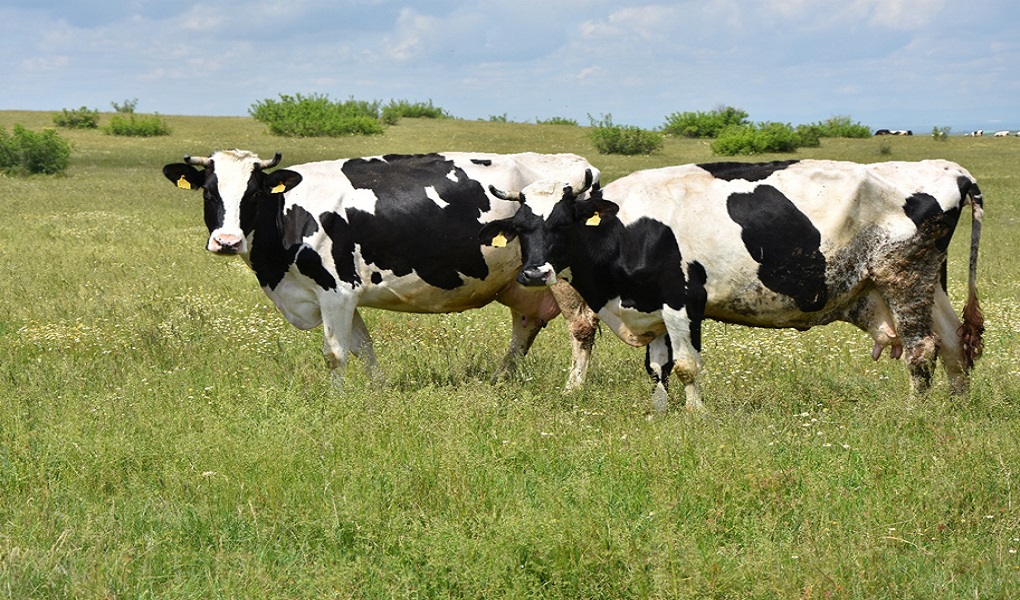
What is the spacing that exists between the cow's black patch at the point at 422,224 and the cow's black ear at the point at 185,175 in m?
1.34

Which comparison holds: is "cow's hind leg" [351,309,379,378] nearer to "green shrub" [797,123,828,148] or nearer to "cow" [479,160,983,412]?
"cow" [479,160,983,412]

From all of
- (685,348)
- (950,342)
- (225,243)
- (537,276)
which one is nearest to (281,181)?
(225,243)

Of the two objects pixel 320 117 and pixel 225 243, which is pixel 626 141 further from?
pixel 225 243

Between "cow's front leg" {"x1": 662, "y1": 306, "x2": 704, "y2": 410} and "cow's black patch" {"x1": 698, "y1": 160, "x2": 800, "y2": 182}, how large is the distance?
4.10 feet

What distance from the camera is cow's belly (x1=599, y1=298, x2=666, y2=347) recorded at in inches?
337

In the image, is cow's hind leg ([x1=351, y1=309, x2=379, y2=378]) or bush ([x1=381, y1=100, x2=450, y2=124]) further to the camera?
bush ([x1=381, y1=100, x2=450, y2=124])

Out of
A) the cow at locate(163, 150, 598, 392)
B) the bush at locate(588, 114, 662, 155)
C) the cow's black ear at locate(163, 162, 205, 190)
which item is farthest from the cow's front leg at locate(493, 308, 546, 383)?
the bush at locate(588, 114, 662, 155)

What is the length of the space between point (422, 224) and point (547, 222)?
5.11 ft

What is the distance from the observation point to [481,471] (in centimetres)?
639

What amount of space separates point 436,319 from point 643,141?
42.9m

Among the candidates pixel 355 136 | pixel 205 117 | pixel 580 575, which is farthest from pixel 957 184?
pixel 205 117

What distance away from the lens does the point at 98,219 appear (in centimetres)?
2311

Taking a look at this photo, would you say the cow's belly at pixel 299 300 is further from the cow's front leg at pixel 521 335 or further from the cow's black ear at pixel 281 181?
the cow's front leg at pixel 521 335

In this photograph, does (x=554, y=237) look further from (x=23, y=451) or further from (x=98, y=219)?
(x=98, y=219)
